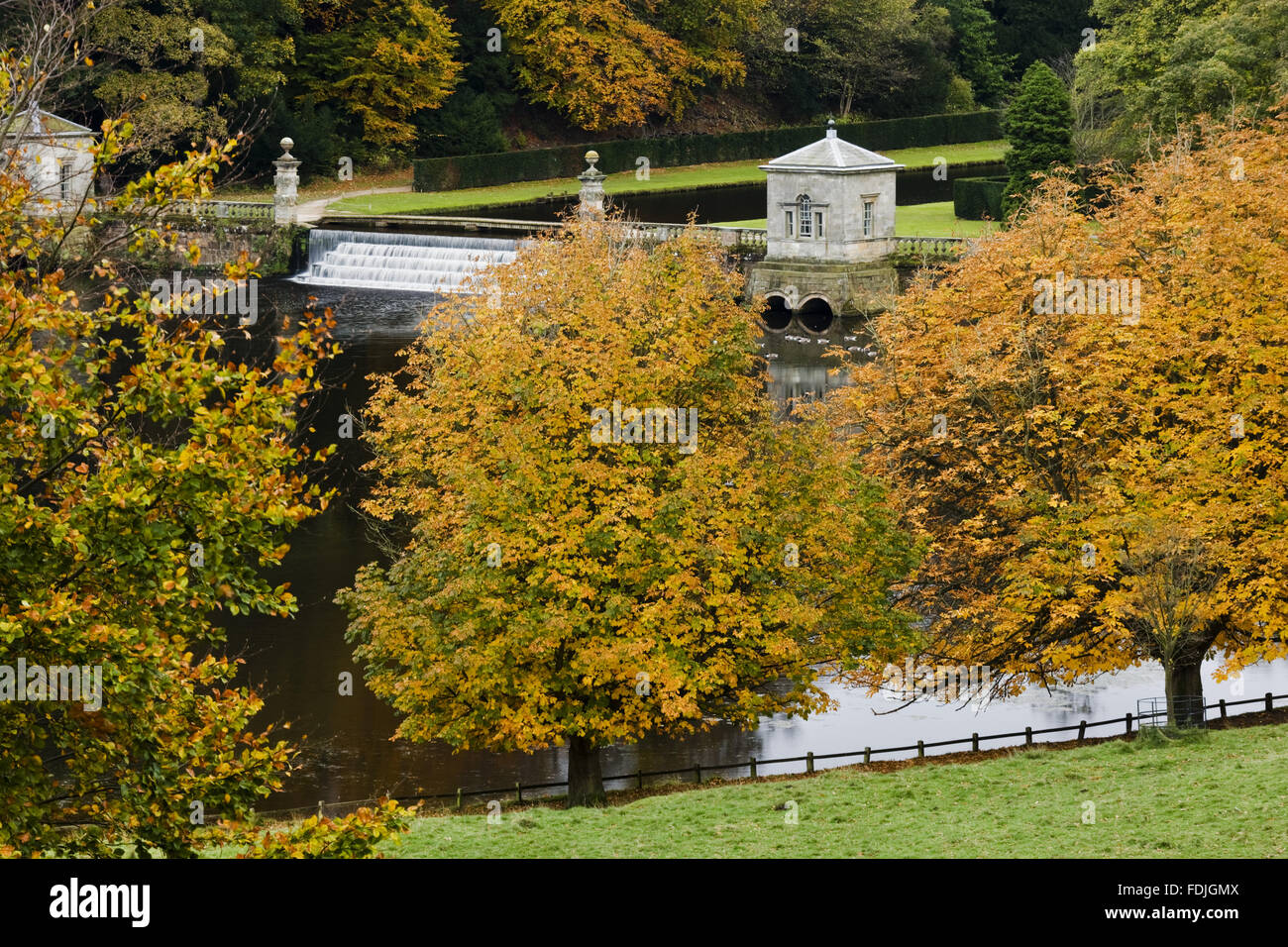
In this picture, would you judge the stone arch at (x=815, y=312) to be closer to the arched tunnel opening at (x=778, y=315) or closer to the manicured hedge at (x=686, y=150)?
the arched tunnel opening at (x=778, y=315)

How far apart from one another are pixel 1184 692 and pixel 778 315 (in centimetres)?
3718

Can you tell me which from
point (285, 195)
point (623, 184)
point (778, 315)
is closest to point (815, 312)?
point (778, 315)

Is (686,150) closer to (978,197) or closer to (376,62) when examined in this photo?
(376,62)

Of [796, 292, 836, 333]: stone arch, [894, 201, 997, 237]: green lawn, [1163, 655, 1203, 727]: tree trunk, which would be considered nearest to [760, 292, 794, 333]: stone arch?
[796, 292, 836, 333]: stone arch

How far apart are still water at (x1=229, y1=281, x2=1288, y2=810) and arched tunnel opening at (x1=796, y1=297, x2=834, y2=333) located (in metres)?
26.0

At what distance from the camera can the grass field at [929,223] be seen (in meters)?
73.2

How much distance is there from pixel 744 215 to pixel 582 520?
67.2 m

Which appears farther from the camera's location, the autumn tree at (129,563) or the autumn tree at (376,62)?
the autumn tree at (376,62)

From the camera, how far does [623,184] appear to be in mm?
102875

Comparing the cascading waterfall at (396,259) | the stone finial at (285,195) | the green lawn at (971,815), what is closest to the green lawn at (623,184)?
the stone finial at (285,195)

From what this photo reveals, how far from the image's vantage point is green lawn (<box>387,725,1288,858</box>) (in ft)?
70.1

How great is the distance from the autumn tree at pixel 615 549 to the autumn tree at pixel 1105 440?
2006 millimetres

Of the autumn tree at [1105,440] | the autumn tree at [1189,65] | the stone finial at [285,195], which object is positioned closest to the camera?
the autumn tree at [1105,440]
